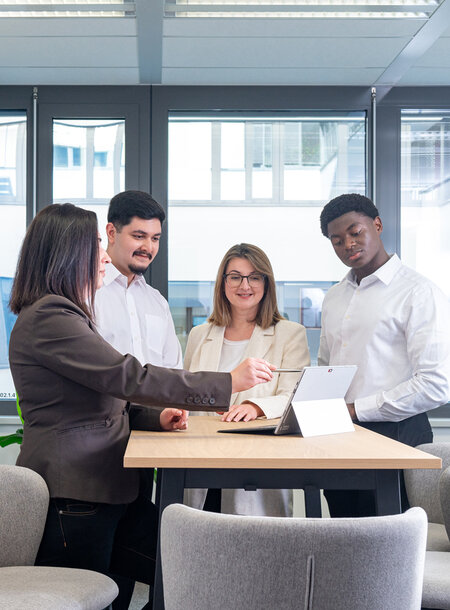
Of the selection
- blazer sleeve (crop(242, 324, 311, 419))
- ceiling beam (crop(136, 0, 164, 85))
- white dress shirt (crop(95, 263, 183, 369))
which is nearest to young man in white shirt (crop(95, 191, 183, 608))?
white dress shirt (crop(95, 263, 183, 369))

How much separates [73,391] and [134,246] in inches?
53.8

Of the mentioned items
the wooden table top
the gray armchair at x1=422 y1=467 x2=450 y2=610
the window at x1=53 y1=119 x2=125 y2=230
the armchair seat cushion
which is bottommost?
the gray armchair at x1=422 y1=467 x2=450 y2=610

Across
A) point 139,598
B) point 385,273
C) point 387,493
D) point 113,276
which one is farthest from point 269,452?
point 139,598

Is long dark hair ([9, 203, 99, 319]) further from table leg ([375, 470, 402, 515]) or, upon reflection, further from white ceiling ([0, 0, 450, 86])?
white ceiling ([0, 0, 450, 86])

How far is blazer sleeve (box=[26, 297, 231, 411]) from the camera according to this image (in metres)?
1.76

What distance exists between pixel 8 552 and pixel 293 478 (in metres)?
0.78

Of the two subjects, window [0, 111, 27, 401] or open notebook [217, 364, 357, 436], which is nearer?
open notebook [217, 364, 357, 436]

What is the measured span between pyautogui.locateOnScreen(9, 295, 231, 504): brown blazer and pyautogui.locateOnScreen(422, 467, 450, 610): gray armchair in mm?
738

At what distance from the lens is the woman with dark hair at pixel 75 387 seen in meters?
1.77

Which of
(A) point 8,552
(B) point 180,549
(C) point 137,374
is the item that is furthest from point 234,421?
(B) point 180,549

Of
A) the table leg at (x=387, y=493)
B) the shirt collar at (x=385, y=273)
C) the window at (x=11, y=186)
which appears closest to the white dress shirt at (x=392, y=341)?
the shirt collar at (x=385, y=273)

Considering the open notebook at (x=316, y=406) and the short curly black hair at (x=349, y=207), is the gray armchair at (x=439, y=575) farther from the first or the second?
the short curly black hair at (x=349, y=207)

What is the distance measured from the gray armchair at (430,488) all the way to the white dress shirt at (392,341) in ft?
0.78

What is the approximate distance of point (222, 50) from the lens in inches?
134
